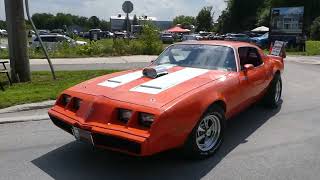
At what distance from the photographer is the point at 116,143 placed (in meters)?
4.30

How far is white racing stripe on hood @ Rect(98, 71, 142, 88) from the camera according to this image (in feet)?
17.2

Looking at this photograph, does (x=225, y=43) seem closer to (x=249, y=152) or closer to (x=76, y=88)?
(x=249, y=152)

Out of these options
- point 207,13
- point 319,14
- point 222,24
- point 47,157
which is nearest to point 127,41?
point 47,157

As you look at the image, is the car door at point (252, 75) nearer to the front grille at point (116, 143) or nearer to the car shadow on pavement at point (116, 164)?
the car shadow on pavement at point (116, 164)

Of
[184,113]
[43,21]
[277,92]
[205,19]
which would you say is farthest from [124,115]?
[43,21]

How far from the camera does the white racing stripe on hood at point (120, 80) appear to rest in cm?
526

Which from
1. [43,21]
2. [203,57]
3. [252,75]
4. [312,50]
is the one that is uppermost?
[43,21]

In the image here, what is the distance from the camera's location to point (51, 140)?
5.76 m

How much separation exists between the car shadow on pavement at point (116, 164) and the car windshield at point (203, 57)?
3.77 ft

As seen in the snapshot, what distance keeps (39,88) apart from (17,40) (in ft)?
5.31

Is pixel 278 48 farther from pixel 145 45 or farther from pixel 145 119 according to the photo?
pixel 145 119

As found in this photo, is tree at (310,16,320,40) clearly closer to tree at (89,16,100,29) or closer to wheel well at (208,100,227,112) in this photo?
wheel well at (208,100,227,112)

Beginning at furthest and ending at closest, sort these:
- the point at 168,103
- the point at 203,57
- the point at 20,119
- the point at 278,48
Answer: the point at 278,48, the point at 20,119, the point at 203,57, the point at 168,103

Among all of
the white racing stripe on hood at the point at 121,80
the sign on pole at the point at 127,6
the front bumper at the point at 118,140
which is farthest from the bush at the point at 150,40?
the front bumper at the point at 118,140
